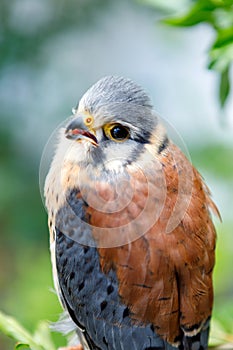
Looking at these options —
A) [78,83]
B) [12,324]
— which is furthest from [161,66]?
[12,324]

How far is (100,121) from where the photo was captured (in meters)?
2.40

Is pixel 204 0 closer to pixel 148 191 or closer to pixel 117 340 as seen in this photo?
pixel 148 191

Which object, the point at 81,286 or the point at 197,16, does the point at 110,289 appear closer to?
the point at 81,286

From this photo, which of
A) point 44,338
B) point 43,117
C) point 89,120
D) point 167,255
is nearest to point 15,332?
point 44,338

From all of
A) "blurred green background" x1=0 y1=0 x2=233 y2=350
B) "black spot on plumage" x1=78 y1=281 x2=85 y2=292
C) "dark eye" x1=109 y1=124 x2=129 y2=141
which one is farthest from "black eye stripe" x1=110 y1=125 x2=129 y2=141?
"blurred green background" x1=0 y1=0 x2=233 y2=350

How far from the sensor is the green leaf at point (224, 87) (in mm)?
2615

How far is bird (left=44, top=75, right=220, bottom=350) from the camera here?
8.41ft

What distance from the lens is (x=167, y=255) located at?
2.58 m

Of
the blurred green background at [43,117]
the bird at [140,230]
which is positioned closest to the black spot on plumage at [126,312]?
the bird at [140,230]

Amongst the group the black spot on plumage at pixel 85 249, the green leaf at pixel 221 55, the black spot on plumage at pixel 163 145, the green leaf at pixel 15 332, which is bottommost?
the green leaf at pixel 15 332

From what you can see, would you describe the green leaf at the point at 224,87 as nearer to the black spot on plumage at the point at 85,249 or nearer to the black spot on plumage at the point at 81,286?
the black spot on plumage at the point at 85,249

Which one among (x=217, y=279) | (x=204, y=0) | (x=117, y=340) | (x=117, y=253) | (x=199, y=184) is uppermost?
(x=204, y=0)

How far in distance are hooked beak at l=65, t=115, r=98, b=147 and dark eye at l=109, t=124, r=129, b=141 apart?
6 centimetres

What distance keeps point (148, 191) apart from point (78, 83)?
8.72 ft
